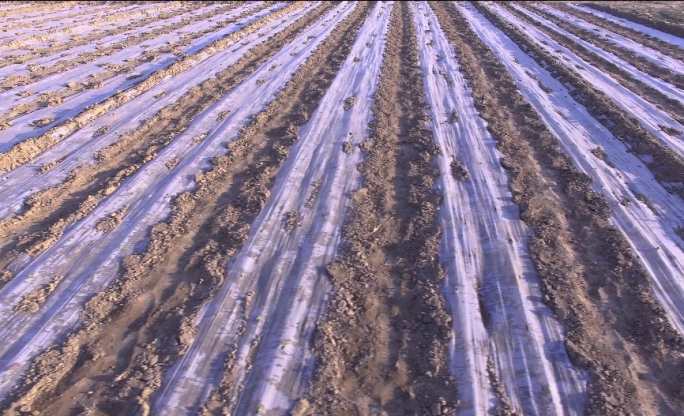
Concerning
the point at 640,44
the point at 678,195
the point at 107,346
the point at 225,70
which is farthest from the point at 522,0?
the point at 107,346

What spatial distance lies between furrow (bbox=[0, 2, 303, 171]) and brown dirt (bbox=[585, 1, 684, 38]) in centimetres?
1776

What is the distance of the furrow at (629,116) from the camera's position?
7.45 metres

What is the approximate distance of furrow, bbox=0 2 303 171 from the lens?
7.82m

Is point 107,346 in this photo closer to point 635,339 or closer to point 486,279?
point 486,279

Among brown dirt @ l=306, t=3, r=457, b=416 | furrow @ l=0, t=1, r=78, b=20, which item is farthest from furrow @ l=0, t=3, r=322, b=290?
furrow @ l=0, t=1, r=78, b=20

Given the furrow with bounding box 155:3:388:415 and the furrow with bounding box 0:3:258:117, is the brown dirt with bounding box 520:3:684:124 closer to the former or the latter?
the furrow with bounding box 155:3:388:415

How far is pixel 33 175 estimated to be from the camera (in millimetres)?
7352

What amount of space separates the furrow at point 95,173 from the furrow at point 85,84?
1.40 metres

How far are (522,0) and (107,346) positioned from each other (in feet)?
96.6

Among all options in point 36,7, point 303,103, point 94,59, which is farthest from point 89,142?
point 36,7

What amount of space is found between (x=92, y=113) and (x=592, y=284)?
33.5 ft

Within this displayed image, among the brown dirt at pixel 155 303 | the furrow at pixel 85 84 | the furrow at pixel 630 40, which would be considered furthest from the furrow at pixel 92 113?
the furrow at pixel 630 40

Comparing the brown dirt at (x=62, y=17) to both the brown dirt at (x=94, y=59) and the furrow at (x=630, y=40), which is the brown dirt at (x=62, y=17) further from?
the furrow at (x=630, y=40)

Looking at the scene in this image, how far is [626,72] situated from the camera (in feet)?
40.1
